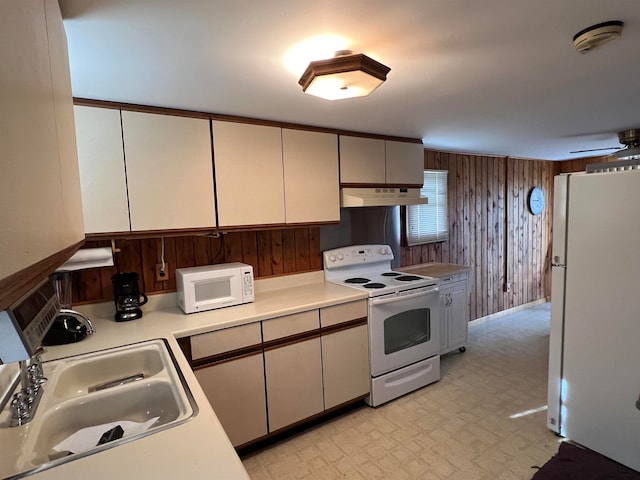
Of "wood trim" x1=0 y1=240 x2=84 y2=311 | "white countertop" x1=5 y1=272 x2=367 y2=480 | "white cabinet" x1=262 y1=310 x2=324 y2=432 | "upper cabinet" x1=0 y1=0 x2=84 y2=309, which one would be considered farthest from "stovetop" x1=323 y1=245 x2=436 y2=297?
"wood trim" x1=0 y1=240 x2=84 y2=311

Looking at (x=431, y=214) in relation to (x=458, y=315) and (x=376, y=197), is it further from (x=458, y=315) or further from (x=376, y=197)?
(x=376, y=197)

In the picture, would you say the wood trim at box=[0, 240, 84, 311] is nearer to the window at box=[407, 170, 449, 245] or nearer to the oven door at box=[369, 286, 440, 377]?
the oven door at box=[369, 286, 440, 377]

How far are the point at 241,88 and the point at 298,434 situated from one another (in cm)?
227

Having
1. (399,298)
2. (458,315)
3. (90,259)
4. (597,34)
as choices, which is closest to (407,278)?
(399,298)

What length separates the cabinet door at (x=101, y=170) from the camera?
184 cm

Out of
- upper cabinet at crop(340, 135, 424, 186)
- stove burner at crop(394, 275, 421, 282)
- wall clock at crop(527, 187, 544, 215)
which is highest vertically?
upper cabinet at crop(340, 135, 424, 186)

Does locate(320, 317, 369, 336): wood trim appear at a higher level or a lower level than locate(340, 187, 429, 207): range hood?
lower

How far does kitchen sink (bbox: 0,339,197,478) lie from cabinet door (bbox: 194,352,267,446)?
0.43 m

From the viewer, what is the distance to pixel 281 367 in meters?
2.25

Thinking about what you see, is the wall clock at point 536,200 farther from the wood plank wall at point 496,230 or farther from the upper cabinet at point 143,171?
the upper cabinet at point 143,171

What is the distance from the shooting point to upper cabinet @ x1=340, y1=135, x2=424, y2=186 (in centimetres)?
282

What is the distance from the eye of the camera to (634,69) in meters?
1.65

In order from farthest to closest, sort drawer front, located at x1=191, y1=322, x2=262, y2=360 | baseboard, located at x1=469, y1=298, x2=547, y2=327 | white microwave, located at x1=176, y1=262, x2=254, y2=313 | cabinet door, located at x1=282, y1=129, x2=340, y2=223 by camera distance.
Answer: baseboard, located at x1=469, y1=298, x2=547, y2=327
cabinet door, located at x1=282, y1=129, x2=340, y2=223
white microwave, located at x1=176, y1=262, x2=254, y2=313
drawer front, located at x1=191, y1=322, x2=262, y2=360

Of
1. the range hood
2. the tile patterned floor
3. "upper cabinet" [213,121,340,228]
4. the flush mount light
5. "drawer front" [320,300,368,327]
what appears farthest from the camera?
the range hood
